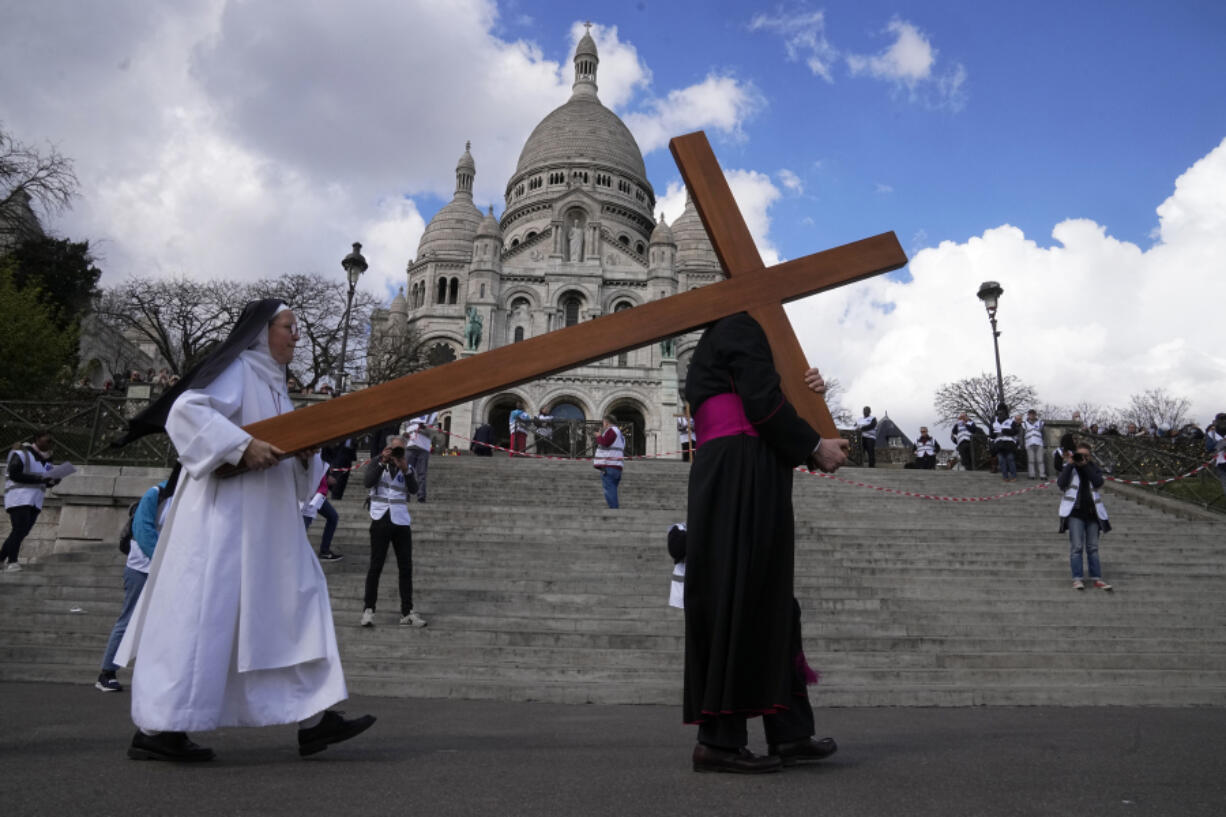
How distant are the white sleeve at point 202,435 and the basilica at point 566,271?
2474cm

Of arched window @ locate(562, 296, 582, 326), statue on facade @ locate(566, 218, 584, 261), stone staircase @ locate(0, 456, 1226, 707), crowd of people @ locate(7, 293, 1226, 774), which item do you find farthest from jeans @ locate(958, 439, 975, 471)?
statue on facade @ locate(566, 218, 584, 261)

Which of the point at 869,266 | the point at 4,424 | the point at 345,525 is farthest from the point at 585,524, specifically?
the point at 4,424

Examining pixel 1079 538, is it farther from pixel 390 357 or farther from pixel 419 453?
pixel 390 357

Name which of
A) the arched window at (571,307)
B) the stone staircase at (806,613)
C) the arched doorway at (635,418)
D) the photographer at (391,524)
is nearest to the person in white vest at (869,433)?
the stone staircase at (806,613)

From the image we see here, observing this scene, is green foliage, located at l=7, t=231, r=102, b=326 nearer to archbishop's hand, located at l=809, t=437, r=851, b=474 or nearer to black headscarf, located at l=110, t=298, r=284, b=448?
black headscarf, located at l=110, t=298, r=284, b=448

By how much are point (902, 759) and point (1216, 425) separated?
12.4 m

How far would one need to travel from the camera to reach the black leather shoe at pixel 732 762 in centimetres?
255

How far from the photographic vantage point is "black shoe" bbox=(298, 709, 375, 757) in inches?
112

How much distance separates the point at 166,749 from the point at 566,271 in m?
45.6

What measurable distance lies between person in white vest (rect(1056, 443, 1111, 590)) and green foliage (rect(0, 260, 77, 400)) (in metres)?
17.8

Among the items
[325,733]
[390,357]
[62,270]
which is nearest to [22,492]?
[325,733]

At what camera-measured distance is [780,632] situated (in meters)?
2.75

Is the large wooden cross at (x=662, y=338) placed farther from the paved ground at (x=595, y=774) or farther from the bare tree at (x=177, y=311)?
the bare tree at (x=177, y=311)

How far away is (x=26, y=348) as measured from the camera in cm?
1723
